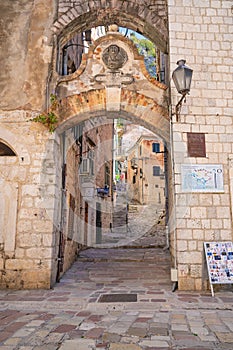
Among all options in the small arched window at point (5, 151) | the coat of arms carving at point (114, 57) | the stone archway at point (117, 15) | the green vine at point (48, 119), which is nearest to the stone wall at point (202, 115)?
the stone archway at point (117, 15)

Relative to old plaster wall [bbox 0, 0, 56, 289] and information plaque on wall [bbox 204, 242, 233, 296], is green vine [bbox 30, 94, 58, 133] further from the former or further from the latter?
information plaque on wall [bbox 204, 242, 233, 296]

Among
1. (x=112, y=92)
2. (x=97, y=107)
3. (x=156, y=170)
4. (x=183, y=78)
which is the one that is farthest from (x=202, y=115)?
(x=156, y=170)

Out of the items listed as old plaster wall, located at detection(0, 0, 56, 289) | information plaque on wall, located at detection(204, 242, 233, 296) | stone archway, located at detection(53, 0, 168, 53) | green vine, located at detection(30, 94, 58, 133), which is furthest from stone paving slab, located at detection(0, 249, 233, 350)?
stone archway, located at detection(53, 0, 168, 53)

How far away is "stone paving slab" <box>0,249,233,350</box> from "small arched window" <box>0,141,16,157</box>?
8.60ft

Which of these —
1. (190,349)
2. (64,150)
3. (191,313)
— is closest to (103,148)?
(64,150)

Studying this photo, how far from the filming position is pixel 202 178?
5527mm

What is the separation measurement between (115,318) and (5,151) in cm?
396

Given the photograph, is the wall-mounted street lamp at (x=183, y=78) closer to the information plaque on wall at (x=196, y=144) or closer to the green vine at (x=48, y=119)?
the information plaque on wall at (x=196, y=144)

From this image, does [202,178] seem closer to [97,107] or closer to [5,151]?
[97,107]

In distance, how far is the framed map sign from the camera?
5.48m

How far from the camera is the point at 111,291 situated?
5062 mm

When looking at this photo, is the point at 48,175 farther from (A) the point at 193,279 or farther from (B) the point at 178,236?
(A) the point at 193,279

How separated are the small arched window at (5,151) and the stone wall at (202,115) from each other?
10.9 ft

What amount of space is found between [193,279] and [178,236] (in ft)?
2.60
